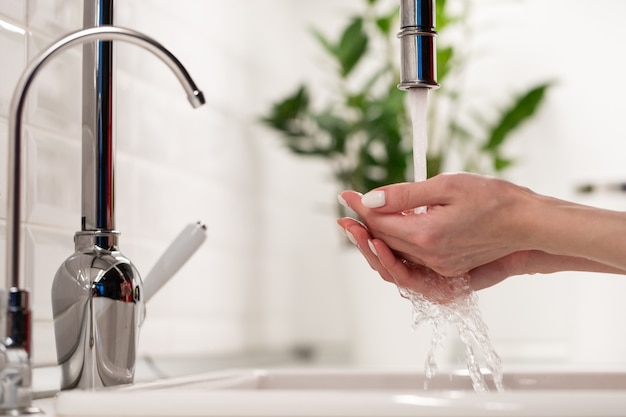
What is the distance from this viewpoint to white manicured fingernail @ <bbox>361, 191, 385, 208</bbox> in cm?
69

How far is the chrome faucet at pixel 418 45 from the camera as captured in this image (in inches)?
28.6

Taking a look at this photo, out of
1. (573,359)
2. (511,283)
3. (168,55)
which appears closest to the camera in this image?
(168,55)

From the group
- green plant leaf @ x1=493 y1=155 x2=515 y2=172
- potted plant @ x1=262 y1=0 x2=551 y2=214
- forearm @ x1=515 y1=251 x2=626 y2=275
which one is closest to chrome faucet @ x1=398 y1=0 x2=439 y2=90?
forearm @ x1=515 y1=251 x2=626 y2=275

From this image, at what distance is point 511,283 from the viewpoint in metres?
1.66

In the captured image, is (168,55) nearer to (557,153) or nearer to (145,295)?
(145,295)

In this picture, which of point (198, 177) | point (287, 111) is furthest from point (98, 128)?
point (287, 111)

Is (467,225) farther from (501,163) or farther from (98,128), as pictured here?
(501,163)

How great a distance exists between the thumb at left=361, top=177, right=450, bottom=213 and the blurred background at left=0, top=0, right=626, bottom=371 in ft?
1.16

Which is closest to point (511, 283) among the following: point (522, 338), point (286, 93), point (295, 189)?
point (522, 338)

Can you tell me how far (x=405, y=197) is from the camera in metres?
0.68

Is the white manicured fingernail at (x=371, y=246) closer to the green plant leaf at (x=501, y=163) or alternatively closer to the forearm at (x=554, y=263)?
the forearm at (x=554, y=263)

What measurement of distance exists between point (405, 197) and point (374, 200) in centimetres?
3

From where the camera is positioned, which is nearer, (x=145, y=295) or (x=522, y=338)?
(x=145, y=295)

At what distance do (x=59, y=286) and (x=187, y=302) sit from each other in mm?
546
